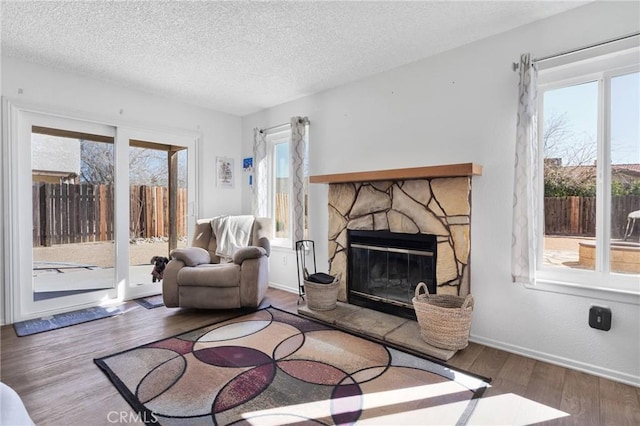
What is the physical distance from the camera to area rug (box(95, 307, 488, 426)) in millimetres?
1662

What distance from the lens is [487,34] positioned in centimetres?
247

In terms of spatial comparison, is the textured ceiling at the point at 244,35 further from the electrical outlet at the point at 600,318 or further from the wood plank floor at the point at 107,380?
the wood plank floor at the point at 107,380

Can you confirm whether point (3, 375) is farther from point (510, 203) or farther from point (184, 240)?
point (510, 203)

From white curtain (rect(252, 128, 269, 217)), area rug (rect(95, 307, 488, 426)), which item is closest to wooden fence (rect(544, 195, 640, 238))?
area rug (rect(95, 307, 488, 426))

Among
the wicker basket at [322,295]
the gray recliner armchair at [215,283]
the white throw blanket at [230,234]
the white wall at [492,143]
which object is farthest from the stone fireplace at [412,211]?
the white throw blanket at [230,234]

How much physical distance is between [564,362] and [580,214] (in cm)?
104

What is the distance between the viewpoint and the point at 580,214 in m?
2.21

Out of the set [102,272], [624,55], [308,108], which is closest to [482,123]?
[624,55]

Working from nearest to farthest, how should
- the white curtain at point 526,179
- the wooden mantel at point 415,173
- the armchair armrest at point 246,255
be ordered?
the white curtain at point 526,179
the wooden mantel at point 415,173
the armchair armrest at point 246,255

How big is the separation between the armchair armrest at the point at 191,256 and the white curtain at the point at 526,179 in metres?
2.98

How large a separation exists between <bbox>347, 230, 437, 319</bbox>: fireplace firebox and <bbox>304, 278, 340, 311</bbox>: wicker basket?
279 millimetres

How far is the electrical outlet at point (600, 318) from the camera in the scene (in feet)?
6.59

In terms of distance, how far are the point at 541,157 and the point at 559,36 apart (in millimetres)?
835

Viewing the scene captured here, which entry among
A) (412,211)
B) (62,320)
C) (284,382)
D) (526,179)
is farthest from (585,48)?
(62,320)
